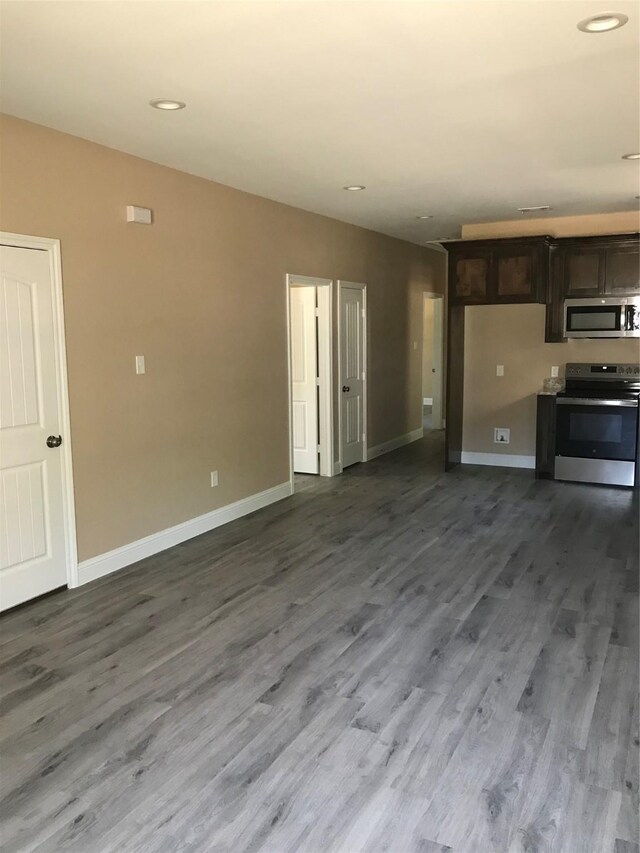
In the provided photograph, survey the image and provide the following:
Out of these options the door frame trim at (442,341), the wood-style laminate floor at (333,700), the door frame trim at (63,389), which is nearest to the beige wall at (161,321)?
the door frame trim at (63,389)

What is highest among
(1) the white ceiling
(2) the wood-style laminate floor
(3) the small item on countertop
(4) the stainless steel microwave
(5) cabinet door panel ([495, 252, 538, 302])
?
(1) the white ceiling

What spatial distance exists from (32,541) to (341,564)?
1917 millimetres

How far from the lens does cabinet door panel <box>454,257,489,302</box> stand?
22.4 ft

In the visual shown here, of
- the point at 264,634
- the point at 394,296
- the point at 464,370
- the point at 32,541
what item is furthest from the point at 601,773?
the point at 394,296

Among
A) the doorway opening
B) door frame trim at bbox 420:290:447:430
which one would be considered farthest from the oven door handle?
the doorway opening

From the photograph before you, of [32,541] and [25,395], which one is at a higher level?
[25,395]

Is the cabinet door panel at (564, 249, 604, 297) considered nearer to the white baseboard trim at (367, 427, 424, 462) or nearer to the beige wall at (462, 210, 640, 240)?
the beige wall at (462, 210, 640, 240)

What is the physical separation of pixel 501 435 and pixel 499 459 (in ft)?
0.90

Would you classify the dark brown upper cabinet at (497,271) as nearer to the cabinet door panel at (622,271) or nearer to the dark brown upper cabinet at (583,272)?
the dark brown upper cabinet at (583,272)

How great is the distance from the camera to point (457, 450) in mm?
7570

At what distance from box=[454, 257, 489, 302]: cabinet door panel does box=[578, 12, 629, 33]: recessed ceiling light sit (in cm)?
433

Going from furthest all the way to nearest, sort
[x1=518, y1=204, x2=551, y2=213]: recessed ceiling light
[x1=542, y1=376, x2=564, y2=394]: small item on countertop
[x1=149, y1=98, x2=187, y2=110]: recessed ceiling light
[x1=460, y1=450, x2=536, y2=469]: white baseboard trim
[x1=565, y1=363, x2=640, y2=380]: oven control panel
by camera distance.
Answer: [x1=460, y1=450, x2=536, y2=469]: white baseboard trim → [x1=542, y1=376, x2=564, y2=394]: small item on countertop → [x1=565, y1=363, x2=640, y2=380]: oven control panel → [x1=518, y1=204, x2=551, y2=213]: recessed ceiling light → [x1=149, y1=98, x2=187, y2=110]: recessed ceiling light

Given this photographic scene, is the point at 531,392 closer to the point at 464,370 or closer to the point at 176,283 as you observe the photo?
the point at 464,370

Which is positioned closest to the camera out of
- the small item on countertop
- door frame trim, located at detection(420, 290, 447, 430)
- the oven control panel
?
the oven control panel
